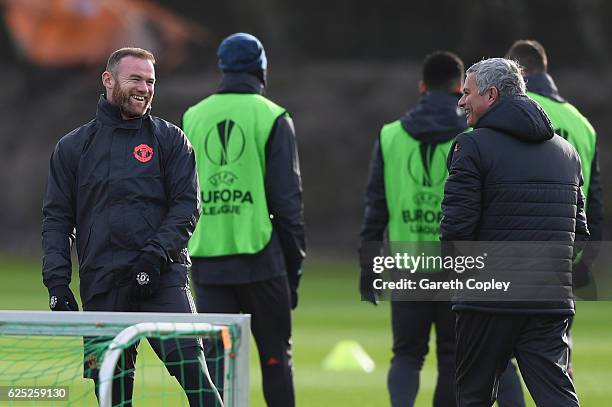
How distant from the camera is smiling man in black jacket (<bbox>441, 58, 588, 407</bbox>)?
20.7 ft

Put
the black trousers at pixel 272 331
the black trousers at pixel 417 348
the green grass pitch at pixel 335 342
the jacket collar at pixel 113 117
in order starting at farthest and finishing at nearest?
the green grass pitch at pixel 335 342
the black trousers at pixel 417 348
the black trousers at pixel 272 331
the jacket collar at pixel 113 117

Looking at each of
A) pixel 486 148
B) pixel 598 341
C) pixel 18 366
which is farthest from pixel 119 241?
pixel 598 341

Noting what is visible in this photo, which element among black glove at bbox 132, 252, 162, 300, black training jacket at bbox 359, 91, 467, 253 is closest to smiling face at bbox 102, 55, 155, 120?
black glove at bbox 132, 252, 162, 300

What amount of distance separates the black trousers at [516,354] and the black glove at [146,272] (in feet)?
4.30

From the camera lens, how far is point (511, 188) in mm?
6305

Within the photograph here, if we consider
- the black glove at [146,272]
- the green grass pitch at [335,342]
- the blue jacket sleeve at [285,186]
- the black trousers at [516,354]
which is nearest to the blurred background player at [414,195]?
the blue jacket sleeve at [285,186]

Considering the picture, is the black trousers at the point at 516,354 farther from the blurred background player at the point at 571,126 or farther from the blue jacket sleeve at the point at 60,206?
the blurred background player at the point at 571,126

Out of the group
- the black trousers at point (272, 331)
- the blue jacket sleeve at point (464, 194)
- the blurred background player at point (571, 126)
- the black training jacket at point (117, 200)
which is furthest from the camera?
the blurred background player at point (571, 126)

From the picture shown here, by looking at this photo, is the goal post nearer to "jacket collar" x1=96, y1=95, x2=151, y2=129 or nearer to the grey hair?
"jacket collar" x1=96, y1=95, x2=151, y2=129

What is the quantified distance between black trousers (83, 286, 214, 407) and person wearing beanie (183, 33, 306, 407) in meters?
1.33

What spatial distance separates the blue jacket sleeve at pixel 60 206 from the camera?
6629mm

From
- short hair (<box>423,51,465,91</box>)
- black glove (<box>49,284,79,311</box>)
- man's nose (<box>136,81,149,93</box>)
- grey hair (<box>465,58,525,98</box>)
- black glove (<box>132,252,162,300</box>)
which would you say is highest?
short hair (<box>423,51,465,91</box>)

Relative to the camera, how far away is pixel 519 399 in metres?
8.05

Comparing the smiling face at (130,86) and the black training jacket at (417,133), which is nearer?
the smiling face at (130,86)
